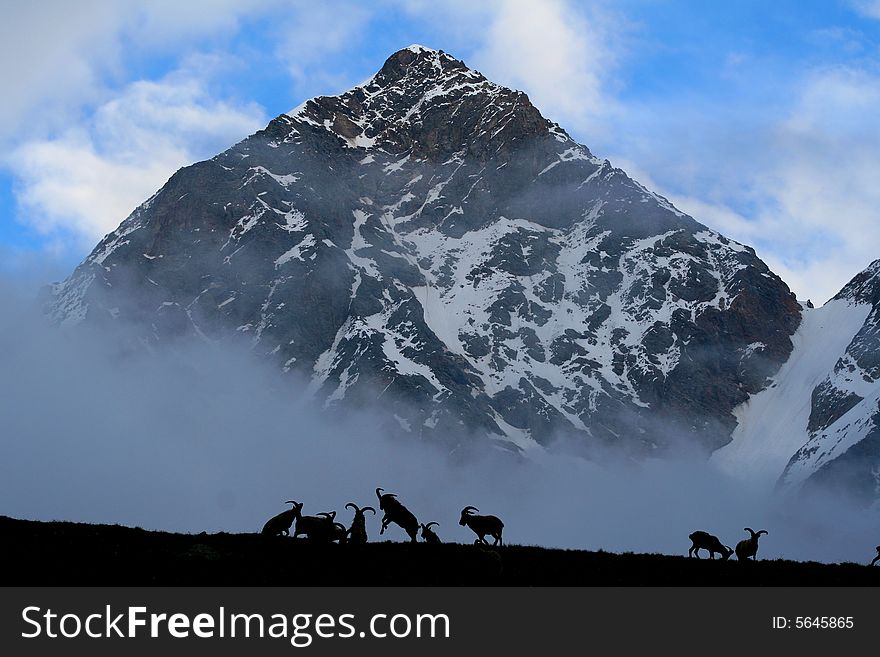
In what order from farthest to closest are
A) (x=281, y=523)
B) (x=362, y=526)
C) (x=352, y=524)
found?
(x=352, y=524) → (x=362, y=526) → (x=281, y=523)

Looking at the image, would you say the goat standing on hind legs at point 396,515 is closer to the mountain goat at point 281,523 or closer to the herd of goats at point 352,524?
the herd of goats at point 352,524

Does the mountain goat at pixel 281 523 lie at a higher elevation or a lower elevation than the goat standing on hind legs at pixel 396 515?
lower

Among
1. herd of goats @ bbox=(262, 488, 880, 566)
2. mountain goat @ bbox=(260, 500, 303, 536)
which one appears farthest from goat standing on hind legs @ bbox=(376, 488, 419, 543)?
mountain goat @ bbox=(260, 500, 303, 536)

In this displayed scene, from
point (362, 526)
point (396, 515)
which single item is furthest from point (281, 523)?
point (396, 515)

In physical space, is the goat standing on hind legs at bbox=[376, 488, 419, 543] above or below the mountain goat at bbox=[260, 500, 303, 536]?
above

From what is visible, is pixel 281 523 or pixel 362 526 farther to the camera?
pixel 362 526

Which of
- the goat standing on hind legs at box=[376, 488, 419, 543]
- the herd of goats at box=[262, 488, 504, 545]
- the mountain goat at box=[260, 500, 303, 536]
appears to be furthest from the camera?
the goat standing on hind legs at box=[376, 488, 419, 543]

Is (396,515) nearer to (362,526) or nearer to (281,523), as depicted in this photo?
(362,526)

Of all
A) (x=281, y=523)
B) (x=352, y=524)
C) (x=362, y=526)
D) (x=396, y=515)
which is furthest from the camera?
(x=396, y=515)

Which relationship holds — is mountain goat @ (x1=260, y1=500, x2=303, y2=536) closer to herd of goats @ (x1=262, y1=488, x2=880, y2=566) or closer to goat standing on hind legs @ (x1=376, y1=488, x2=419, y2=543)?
herd of goats @ (x1=262, y1=488, x2=880, y2=566)

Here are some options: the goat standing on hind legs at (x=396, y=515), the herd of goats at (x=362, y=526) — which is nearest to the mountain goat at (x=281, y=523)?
the herd of goats at (x=362, y=526)
